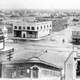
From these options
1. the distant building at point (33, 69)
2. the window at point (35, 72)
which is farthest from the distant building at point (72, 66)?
the window at point (35, 72)

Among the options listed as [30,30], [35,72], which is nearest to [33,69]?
[35,72]

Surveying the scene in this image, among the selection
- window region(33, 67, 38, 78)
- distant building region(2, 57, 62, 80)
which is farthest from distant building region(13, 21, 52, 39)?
window region(33, 67, 38, 78)

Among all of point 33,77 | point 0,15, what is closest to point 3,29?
point 0,15

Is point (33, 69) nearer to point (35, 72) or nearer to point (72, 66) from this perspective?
point (35, 72)

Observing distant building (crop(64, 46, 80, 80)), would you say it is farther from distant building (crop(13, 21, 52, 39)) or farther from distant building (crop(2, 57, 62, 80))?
distant building (crop(13, 21, 52, 39))

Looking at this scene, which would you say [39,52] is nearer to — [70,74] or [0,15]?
[70,74]

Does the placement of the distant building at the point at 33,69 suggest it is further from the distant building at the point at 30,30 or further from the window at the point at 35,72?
the distant building at the point at 30,30
